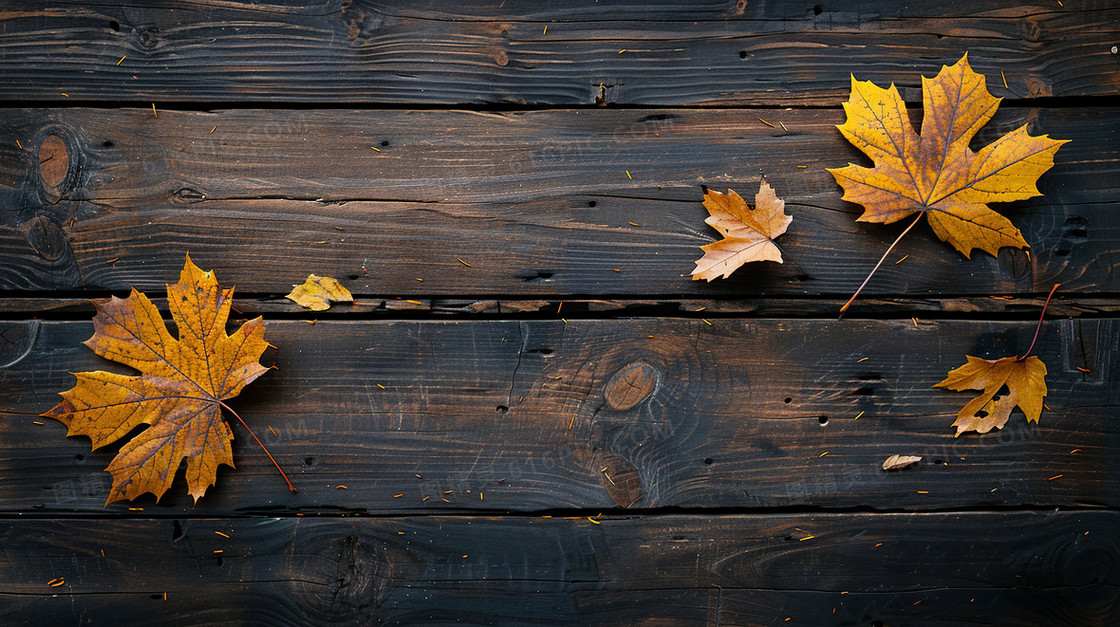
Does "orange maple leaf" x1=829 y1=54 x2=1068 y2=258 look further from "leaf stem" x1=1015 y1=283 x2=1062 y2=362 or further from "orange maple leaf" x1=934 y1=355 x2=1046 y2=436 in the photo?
"orange maple leaf" x1=934 y1=355 x2=1046 y2=436

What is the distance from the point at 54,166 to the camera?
4.11 ft

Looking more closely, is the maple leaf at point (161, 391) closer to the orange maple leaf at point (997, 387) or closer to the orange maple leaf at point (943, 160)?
the orange maple leaf at point (943, 160)

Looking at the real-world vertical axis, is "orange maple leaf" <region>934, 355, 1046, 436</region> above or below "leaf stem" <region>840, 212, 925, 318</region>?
below

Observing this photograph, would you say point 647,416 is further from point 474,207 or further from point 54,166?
point 54,166

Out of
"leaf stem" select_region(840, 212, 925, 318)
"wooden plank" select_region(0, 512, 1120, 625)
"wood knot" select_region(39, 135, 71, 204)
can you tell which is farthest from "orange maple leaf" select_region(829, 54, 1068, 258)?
"wood knot" select_region(39, 135, 71, 204)

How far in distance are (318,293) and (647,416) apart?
73 cm

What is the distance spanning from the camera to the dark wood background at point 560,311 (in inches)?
49.3

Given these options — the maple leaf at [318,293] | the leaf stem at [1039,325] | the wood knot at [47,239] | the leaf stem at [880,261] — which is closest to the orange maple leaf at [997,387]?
the leaf stem at [1039,325]

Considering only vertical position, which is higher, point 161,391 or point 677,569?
point 161,391

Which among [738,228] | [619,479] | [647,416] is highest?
[738,228]

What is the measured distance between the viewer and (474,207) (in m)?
1.26

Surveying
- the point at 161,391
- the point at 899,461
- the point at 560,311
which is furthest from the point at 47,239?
the point at 899,461

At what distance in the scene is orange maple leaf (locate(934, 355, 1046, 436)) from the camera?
124 centimetres

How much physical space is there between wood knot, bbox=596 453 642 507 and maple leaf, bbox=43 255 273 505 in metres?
0.72
